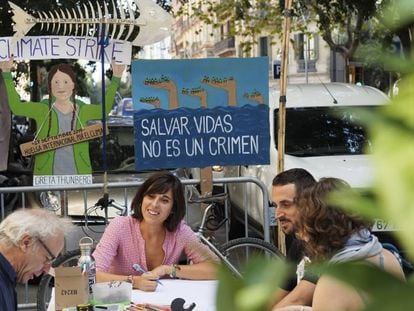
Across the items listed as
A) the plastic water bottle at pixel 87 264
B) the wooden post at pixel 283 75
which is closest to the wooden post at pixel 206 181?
the wooden post at pixel 283 75

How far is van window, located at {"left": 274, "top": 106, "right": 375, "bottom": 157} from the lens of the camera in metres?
7.88

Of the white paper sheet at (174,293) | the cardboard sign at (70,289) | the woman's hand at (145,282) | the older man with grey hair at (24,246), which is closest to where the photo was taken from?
the older man with grey hair at (24,246)

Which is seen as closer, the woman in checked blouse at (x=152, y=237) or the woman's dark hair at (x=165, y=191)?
the woman in checked blouse at (x=152, y=237)

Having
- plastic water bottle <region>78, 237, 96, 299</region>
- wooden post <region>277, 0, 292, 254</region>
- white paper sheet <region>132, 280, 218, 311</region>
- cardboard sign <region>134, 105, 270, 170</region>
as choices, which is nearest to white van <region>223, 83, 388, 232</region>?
cardboard sign <region>134, 105, 270, 170</region>

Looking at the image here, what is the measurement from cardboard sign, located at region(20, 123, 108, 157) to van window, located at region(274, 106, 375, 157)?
2.53m

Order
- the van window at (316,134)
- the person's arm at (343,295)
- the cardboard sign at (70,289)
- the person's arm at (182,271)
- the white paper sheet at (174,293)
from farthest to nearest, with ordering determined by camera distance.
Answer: the van window at (316,134) < the person's arm at (182,271) < the white paper sheet at (174,293) < the cardboard sign at (70,289) < the person's arm at (343,295)

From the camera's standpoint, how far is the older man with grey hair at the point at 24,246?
9.46 feet

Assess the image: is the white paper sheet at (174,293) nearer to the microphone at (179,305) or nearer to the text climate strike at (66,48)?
the microphone at (179,305)

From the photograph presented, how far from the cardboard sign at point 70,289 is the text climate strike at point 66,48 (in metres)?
3.12

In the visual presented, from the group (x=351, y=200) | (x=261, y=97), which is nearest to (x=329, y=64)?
(x=261, y=97)

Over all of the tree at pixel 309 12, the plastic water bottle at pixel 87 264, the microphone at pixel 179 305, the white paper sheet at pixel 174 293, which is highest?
the tree at pixel 309 12

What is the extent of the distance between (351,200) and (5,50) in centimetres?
577

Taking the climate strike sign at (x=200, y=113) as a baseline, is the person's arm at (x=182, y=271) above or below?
below

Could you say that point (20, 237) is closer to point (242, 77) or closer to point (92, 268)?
point (92, 268)
